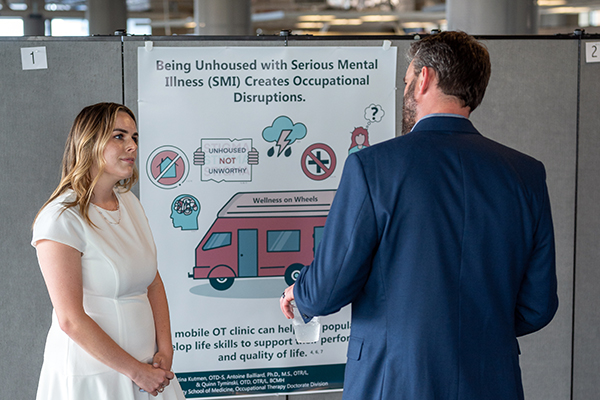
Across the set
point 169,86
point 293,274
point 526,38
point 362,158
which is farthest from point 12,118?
point 526,38

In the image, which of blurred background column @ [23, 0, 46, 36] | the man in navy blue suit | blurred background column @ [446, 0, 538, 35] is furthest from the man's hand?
blurred background column @ [23, 0, 46, 36]

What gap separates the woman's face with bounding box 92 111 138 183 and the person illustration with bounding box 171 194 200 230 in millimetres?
700

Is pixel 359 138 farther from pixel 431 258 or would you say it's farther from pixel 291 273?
pixel 431 258

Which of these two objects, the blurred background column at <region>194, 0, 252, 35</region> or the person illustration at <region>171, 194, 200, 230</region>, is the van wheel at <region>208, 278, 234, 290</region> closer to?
the person illustration at <region>171, 194, 200, 230</region>

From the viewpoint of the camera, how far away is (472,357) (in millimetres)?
1382

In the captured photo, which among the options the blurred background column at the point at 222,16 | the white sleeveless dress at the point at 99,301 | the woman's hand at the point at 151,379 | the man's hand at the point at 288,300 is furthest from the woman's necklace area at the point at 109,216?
the blurred background column at the point at 222,16

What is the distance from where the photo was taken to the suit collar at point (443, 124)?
1403 millimetres

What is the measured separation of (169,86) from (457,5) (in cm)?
266

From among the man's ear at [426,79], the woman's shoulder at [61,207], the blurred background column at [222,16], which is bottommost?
the woman's shoulder at [61,207]

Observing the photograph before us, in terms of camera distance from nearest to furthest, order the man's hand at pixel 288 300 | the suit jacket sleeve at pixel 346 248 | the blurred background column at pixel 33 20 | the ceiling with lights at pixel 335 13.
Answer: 1. the suit jacket sleeve at pixel 346 248
2. the man's hand at pixel 288 300
3. the ceiling with lights at pixel 335 13
4. the blurred background column at pixel 33 20

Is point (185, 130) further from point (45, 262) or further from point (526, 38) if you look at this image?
point (526, 38)

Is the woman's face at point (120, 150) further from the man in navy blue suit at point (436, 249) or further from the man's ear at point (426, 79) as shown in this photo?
the man's ear at point (426, 79)

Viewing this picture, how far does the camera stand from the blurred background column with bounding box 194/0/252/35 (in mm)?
9172

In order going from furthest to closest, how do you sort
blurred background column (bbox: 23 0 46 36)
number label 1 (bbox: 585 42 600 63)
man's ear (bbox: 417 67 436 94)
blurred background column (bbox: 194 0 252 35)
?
blurred background column (bbox: 23 0 46 36), blurred background column (bbox: 194 0 252 35), number label 1 (bbox: 585 42 600 63), man's ear (bbox: 417 67 436 94)
